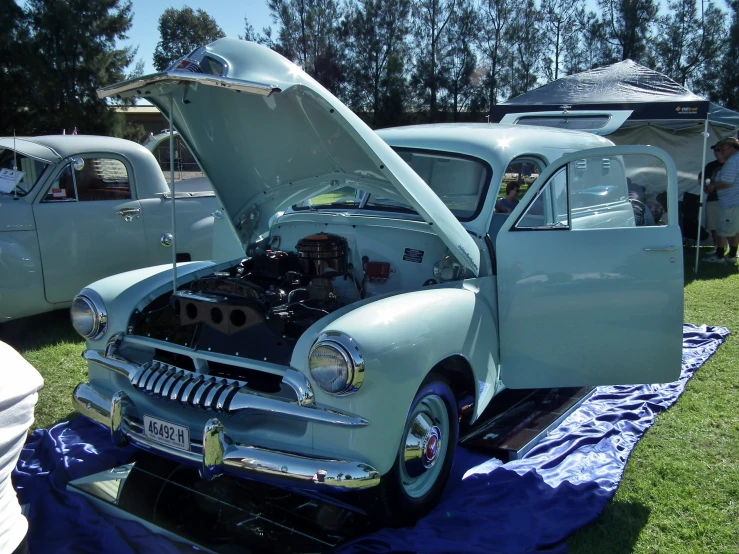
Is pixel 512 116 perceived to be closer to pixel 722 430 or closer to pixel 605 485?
pixel 722 430

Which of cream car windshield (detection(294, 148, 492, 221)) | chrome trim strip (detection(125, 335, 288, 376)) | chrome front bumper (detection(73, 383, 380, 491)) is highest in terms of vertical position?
cream car windshield (detection(294, 148, 492, 221))

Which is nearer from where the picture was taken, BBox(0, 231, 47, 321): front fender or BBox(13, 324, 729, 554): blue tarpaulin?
BBox(13, 324, 729, 554): blue tarpaulin

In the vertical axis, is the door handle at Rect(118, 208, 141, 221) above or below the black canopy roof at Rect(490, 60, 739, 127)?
below

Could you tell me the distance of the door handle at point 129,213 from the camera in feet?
19.7

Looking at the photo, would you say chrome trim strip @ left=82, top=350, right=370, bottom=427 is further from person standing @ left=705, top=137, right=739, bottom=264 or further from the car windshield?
person standing @ left=705, top=137, right=739, bottom=264

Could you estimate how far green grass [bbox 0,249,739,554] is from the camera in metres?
2.89

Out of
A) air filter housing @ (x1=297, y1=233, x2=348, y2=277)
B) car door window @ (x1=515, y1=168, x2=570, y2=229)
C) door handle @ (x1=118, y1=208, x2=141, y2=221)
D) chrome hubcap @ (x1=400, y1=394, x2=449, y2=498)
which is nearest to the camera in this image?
chrome hubcap @ (x1=400, y1=394, x2=449, y2=498)

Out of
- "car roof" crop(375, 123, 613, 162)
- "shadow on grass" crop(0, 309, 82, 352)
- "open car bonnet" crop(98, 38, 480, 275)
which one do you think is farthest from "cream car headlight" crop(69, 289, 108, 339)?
"shadow on grass" crop(0, 309, 82, 352)

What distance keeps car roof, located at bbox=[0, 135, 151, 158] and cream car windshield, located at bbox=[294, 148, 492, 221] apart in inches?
108

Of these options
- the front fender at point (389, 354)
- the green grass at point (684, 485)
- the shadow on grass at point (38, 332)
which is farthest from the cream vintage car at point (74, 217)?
the green grass at point (684, 485)

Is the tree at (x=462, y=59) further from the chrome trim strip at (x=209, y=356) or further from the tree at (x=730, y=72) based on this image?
the chrome trim strip at (x=209, y=356)

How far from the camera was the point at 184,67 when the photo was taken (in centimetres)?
267

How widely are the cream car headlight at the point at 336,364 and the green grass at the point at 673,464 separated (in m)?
1.30

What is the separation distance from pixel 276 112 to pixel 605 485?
2526 mm
